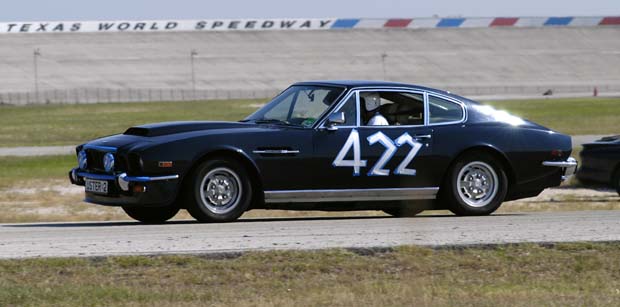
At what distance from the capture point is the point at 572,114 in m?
51.8

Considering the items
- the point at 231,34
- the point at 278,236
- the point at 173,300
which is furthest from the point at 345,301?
the point at 231,34

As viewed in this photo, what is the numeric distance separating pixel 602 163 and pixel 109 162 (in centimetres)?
938

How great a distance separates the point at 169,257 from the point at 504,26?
4468 inches

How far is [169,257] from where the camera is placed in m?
8.26

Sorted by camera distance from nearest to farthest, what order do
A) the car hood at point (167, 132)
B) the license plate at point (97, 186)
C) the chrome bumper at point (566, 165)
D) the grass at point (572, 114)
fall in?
the car hood at point (167, 132), the license plate at point (97, 186), the chrome bumper at point (566, 165), the grass at point (572, 114)

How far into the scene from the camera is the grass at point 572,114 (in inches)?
→ 1607

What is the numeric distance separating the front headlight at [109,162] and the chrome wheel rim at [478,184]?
11.3ft

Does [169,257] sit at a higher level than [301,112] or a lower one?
lower

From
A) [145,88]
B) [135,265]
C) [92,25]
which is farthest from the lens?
[92,25]

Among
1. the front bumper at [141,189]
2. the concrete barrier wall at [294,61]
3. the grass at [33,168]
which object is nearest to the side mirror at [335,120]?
the front bumper at [141,189]

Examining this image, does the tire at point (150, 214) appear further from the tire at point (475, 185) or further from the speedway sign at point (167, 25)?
the speedway sign at point (167, 25)

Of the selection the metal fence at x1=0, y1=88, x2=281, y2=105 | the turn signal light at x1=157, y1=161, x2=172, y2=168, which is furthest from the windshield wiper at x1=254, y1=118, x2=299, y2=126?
the metal fence at x1=0, y1=88, x2=281, y2=105

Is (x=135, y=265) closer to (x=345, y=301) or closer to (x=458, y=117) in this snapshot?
(x=345, y=301)

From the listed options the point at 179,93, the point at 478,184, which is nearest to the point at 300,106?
the point at 478,184
